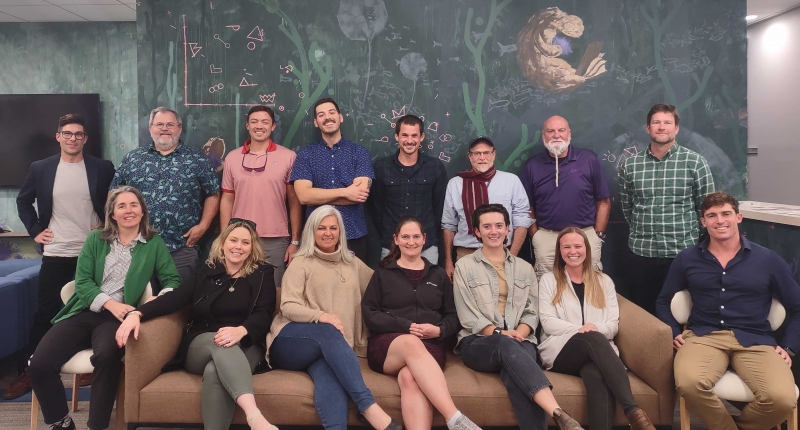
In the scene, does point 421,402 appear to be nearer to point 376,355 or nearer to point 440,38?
point 376,355

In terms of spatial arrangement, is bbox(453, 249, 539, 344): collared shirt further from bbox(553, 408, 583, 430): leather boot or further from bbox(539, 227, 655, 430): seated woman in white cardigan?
bbox(553, 408, 583, 430): leather boot

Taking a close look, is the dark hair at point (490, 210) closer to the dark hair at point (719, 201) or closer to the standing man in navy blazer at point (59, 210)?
the dark hair at point (719, 201)

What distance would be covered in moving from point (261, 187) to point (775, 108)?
5.89m

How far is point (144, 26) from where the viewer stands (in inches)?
164

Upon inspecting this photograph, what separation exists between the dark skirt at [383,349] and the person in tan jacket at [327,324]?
0.37 ft

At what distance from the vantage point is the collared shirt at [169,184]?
3.68 metres

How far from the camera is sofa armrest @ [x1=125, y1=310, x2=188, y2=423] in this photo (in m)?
2.84

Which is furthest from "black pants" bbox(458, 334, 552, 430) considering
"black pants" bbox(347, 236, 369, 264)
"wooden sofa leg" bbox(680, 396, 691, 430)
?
"black pants" bbox(347, 236, 369, 264)

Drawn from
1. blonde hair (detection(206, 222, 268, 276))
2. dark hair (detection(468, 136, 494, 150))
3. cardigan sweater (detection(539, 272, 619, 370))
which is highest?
dark hair (detection(468, 136, 494, 150))

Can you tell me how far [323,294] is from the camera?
3.22m

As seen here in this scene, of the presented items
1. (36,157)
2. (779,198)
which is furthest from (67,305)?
(779,198)

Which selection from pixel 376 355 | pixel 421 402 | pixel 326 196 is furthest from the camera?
pixel 326 196

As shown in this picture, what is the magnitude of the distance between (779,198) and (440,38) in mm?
4654

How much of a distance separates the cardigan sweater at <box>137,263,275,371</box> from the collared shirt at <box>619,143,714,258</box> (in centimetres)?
237
